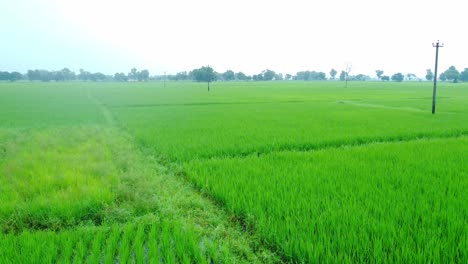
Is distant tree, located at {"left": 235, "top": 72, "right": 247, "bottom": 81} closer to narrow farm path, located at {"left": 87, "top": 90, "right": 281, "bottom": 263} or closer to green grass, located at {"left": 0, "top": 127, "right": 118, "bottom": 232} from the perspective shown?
green grass, located at {"left": 0, "top": 127, "right": 118, "bottom": 232}

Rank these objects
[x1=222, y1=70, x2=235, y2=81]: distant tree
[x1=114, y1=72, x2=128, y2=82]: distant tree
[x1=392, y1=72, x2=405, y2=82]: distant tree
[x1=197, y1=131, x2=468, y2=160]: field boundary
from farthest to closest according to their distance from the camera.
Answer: [x1=114, y1=72, x2=128, y2=82]: distant tree, [x1=222, y1=70, x2=235, y2=81]: distant tree, [x1=392, y1=72, x2=405, y2=82]: distant tree, [x1=197, y1=131, x2=468, y2=160]: field boundary

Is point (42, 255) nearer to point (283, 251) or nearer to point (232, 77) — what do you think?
point (283, 251)

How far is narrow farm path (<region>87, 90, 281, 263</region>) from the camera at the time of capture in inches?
141

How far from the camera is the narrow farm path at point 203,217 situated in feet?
11.7

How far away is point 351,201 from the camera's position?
4.50m

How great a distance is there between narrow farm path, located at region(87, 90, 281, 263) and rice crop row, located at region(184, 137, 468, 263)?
0.16 metres

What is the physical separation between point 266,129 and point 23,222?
8.85 metres

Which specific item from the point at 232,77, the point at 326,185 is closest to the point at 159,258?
the point at 326,185

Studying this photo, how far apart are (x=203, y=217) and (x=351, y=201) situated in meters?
2.04

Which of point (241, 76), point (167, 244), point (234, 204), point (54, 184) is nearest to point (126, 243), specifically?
point (167, 244)

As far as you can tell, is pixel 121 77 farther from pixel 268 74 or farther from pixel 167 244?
pixel 167 244

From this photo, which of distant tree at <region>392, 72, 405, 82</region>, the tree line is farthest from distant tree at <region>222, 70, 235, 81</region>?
distant tree at <region>392, 72, 405, 82</region>

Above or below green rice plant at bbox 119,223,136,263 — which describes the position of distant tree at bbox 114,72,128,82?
above

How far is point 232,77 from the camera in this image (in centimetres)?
14925
